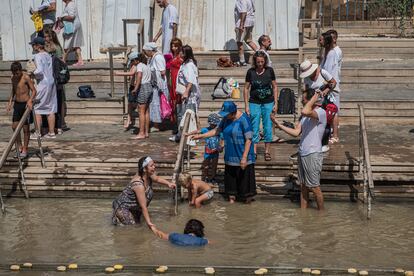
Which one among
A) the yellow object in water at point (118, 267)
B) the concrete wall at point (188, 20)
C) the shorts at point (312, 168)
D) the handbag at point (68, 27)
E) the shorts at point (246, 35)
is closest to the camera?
the yellow object in water at point (118, 267)

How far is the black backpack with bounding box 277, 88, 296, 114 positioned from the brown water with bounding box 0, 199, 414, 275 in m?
3.65

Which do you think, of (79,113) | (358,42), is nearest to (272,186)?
(79,113)

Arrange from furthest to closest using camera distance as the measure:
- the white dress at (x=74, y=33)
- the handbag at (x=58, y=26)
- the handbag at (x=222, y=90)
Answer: the handbag at (x=58, y=26)
the white dress at (x=74, y=33)
the handbag at (x=222, y=90)

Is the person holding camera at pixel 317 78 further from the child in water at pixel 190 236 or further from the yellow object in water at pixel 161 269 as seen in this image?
the yellow object in water at pixel 161 269

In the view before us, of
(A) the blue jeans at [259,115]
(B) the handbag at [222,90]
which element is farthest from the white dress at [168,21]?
(A) the blue jeans at [259,115]

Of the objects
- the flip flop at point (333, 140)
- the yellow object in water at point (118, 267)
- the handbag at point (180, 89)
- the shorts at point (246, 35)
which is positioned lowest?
the yellow object in water at point (118, 267)

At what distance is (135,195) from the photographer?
1153cm

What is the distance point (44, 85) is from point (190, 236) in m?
5.59

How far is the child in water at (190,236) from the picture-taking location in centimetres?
1068

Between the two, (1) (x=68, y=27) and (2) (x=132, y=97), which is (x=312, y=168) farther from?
(1) (x=68, y=27)

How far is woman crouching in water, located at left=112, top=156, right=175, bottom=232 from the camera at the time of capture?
37.6 feet

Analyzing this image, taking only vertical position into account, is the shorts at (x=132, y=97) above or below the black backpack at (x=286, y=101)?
above

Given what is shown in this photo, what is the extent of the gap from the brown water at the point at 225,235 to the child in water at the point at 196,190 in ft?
0.39

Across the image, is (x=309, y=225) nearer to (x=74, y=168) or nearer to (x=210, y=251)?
(x=210, y=251)
